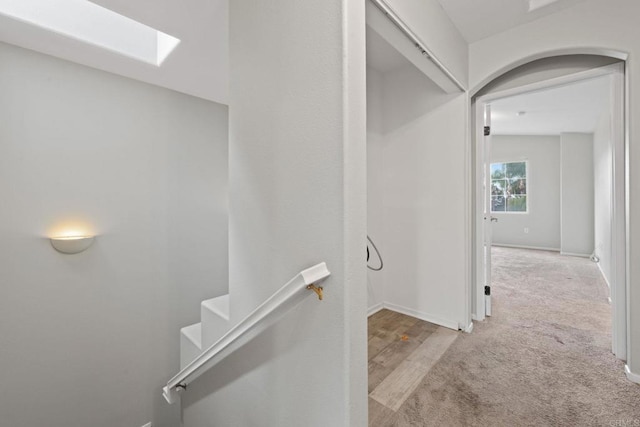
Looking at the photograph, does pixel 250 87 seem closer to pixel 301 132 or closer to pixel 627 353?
pixel 301 132

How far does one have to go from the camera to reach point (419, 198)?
277cm

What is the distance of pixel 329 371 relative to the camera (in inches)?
41.6

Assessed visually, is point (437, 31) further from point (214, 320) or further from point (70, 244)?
point (70, 244)

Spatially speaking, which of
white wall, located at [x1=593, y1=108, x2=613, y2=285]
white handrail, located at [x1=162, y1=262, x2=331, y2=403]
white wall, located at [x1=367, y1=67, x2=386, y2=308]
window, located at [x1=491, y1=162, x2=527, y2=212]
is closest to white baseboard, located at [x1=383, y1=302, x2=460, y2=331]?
white wall, located at [x1=367, y1=67, x2=386, y2=308]

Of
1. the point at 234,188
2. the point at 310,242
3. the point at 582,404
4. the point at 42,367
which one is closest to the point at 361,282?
the point at 310,242

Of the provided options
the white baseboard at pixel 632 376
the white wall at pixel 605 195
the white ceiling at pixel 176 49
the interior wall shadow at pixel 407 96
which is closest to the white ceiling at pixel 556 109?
the white wall at pixel 605 195

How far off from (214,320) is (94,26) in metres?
2.47

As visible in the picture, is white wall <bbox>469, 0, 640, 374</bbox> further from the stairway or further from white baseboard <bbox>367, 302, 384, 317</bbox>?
the stairway

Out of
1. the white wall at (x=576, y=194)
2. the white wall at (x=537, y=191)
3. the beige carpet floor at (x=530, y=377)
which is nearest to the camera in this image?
the beige carpet floor at (x=530, y=377)

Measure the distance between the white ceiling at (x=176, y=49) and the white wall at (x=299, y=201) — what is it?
0.35 metres

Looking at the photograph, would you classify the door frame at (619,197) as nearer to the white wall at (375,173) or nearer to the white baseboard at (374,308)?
the white wall at (375,173)

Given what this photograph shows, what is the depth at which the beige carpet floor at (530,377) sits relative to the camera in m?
1.52

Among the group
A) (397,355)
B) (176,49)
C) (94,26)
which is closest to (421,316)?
(397,355)

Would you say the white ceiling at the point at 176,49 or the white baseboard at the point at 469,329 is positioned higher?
the white ceiling at the point at 176,49
